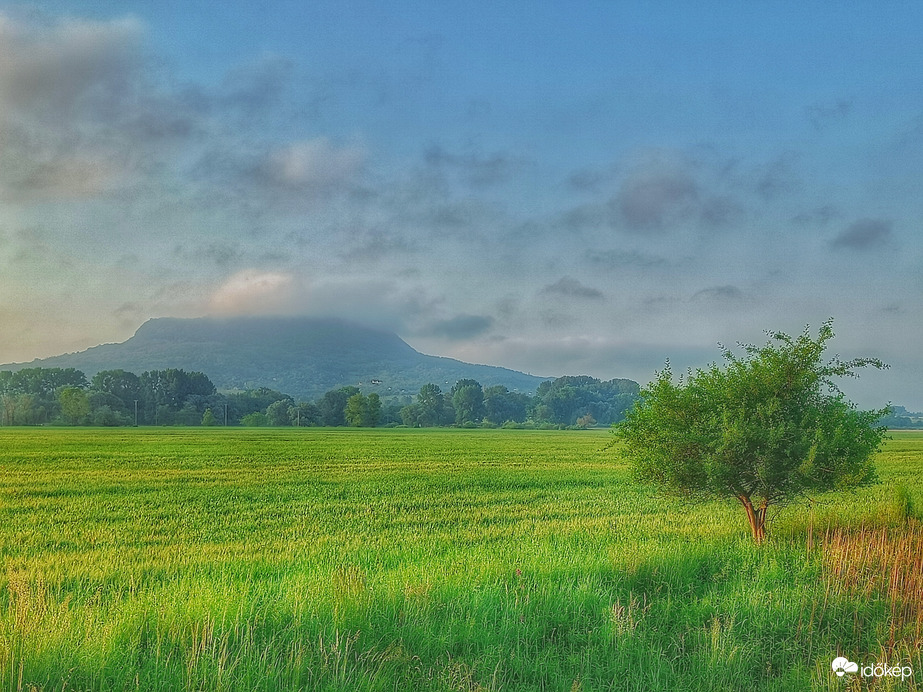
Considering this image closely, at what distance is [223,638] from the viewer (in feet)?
21.7

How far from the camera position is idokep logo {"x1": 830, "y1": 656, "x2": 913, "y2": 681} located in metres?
6.88

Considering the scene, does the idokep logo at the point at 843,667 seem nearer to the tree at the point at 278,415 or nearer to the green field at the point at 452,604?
the green field at the point at 452,604

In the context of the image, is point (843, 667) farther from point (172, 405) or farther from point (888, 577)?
point (172, 405)

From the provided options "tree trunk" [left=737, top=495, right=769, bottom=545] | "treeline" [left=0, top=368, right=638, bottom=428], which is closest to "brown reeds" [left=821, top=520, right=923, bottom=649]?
"tree trunk" [left=737, top=495, right=769, bottom=545]

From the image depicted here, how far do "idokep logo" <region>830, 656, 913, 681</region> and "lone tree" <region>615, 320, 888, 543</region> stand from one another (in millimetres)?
Result: 5645

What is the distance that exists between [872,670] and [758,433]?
6.18m

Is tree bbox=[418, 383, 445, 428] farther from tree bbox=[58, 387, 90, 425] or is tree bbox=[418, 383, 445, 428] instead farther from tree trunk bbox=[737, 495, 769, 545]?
tree trunk bbox=[737, 495, 769, 545]

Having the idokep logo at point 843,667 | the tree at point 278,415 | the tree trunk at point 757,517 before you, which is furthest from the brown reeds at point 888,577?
the tree at point 278,415

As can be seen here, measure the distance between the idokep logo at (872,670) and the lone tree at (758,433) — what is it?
5645mm

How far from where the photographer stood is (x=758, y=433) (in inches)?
505

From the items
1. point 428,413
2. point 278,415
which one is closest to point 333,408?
point 278,415

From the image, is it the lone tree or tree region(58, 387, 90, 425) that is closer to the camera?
the lone tree

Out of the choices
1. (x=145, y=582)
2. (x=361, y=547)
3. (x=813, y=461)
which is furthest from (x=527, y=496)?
(x=145, y=582)

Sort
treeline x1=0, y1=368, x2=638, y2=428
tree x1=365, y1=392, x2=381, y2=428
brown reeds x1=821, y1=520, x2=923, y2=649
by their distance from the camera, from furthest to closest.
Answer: tree x1=365, y1=392, x2=381, y2=428 < treeline x1=0, y1=368, x2=638, y2=428 < brown reeds x1=821, y1=520, x2=923, y2=649
